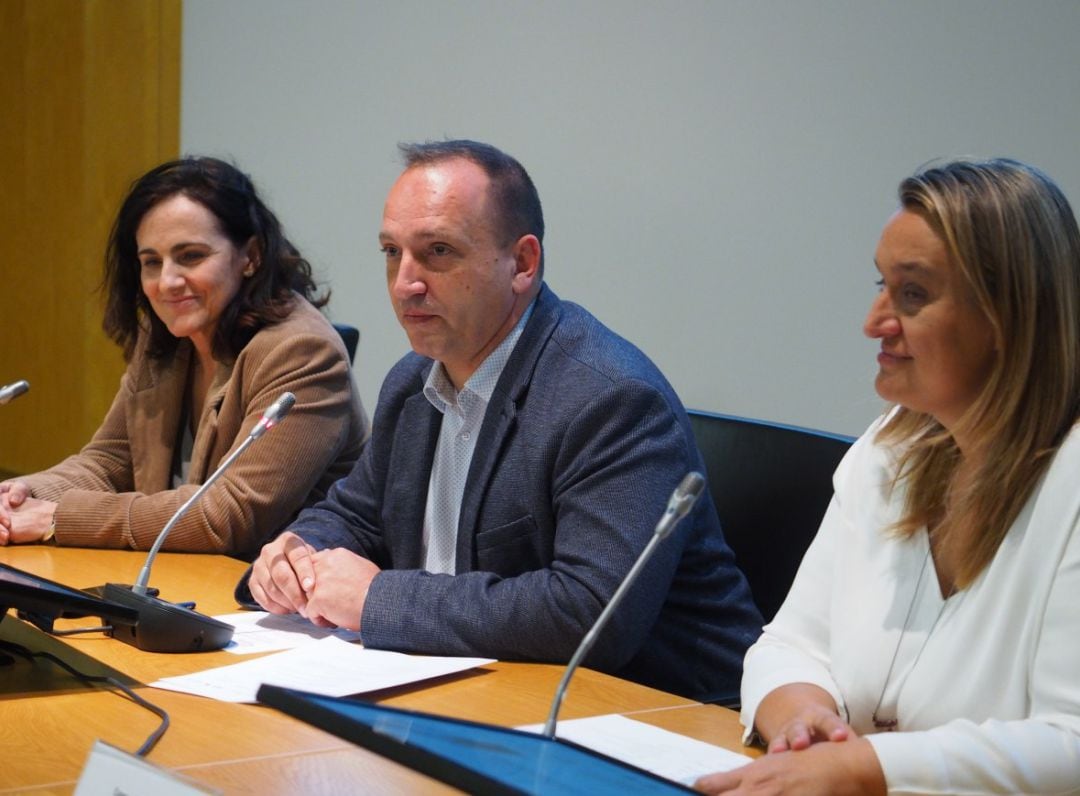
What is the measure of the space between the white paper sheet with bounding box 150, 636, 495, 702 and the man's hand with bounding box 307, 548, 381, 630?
0.05 metres

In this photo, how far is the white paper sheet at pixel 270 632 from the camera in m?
1.87

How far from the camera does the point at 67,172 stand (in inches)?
222

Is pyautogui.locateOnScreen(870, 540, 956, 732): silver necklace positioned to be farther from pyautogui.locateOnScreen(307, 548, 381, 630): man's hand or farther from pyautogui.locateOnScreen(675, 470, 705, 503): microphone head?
pyautogui.locateOnScreen(307, 548, 381, 630): man's hand

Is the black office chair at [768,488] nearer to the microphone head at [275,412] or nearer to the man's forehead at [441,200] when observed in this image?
the man's forehead at [441,200]

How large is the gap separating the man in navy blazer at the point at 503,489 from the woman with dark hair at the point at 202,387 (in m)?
0.31

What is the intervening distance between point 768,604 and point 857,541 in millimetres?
514

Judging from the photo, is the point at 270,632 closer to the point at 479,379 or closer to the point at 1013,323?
the point at 479,379

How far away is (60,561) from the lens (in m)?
2.43

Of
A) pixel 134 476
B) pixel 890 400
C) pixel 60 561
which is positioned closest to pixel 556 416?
pixel 890 400

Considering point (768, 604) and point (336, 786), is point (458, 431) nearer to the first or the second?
point (768, 604)

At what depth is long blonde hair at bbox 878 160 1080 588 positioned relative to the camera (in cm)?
145

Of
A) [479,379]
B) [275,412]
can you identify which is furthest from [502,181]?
[275,412]

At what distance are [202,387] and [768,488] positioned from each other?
59.1 inches

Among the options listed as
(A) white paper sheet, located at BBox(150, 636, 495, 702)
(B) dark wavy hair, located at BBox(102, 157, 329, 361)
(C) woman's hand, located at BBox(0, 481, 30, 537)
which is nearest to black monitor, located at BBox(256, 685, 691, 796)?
(A) white paper sheet, located at BBox(150, 636, 495, 702)
